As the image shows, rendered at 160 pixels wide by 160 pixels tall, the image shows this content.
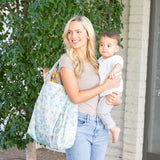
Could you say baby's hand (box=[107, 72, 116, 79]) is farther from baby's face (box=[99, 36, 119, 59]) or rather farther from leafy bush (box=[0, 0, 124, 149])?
leafy bush (box=[0, 0, 124, 149])

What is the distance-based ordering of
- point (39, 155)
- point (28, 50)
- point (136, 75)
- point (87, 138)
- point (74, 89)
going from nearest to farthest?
point (74, 89) → point (87, 138) → point (28, 50) → point (136, 75) → point (39, 155)

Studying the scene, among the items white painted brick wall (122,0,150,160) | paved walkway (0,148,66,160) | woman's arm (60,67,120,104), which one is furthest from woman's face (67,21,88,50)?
paved walkway (0,148,66,160)

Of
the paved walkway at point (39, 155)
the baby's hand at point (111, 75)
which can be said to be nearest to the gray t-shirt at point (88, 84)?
the baby's hand at point (111, 75)

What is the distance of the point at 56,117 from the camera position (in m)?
2.20

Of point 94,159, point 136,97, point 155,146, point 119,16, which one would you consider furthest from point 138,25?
point 94,159

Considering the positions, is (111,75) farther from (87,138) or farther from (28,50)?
(28,50)

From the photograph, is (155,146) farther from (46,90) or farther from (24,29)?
(46,90)

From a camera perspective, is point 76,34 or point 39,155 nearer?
point 76,34

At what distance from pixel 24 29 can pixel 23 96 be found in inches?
26.1

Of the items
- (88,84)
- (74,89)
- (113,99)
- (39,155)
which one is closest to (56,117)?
(74,89)

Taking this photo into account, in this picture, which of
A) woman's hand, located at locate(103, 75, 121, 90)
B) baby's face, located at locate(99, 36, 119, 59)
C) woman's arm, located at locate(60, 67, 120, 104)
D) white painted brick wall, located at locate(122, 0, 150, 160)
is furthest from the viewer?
white painted brick wall, located at locate(122, 0, 150, 160)

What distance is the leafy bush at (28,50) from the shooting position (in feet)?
10.6

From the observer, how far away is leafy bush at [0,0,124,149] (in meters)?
3.23

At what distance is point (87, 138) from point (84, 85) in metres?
0.35
